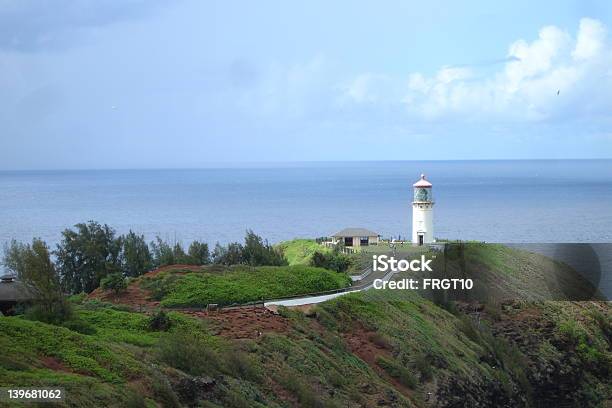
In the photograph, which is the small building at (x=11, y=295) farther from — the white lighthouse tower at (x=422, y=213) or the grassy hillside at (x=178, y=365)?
the white lighthouse tower at (x=422, y=213)

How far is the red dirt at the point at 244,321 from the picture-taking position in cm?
2666

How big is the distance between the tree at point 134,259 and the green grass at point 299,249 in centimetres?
977

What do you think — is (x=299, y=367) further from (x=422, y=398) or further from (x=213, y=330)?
(x=422, y=398)

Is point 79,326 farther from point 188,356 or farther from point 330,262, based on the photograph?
point 330,262

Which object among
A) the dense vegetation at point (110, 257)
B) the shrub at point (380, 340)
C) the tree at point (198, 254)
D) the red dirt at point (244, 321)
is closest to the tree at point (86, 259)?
the dense vegetation at point (110, 257)

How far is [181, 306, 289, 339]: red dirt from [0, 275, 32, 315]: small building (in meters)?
5.55

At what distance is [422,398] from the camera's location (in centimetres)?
2834

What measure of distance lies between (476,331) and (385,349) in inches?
340

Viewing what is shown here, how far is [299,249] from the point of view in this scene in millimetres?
58062

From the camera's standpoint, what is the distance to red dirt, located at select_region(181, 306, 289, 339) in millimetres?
26656

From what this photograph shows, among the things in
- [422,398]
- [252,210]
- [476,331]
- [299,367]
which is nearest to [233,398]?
[299,367]

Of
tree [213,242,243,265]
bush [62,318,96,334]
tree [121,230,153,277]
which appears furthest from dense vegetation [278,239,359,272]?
bush [62,318,96,334]

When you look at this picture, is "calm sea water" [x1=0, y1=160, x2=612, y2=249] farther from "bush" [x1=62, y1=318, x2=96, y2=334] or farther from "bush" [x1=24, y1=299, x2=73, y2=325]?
"bush" [x1=62, y1=318, x2=96, y2=334]

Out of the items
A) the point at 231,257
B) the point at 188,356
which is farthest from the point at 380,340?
the point at 231,257
